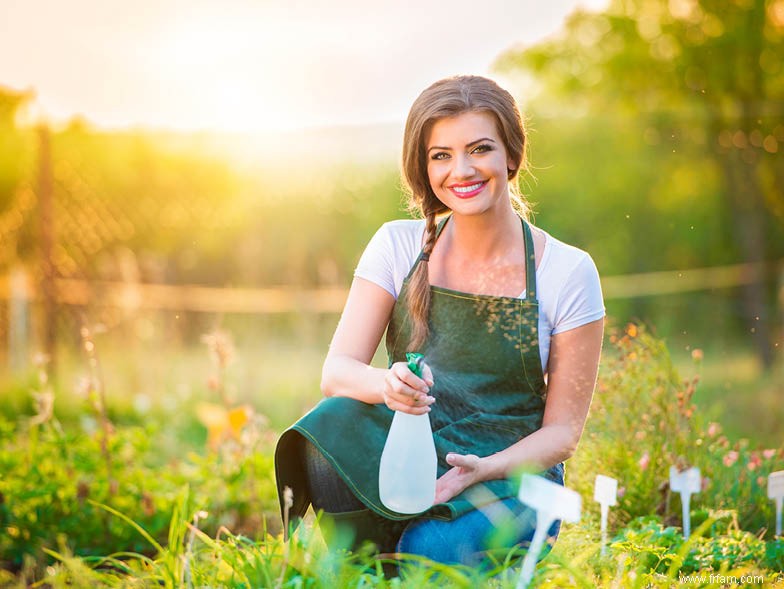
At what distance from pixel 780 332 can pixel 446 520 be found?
6775mm

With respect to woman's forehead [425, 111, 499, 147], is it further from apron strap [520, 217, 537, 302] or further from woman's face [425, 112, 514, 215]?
apron strap [520, 217, 537, 302]

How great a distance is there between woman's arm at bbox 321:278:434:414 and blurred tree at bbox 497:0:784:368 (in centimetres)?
597

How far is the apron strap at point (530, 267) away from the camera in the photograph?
7.12 ft

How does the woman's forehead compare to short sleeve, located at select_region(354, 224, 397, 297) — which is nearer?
the woman's forehead

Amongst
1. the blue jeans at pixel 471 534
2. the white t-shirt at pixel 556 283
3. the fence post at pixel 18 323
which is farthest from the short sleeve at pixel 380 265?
the fence post at pixel 18 323

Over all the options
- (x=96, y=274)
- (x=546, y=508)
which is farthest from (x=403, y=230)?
(x=96, y=274)

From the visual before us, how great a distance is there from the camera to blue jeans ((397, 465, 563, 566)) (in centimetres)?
191

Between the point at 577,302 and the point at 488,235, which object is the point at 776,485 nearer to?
the point at 577,302

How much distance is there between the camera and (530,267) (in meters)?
2.19

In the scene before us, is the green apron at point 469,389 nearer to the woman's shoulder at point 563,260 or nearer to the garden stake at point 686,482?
the woman's shoulder at point 563,260

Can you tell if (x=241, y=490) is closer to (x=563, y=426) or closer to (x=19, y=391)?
(x=563, y=426)

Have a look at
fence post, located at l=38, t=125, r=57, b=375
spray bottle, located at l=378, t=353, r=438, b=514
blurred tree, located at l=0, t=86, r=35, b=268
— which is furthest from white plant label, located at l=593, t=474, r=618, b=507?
blurred tree, located at l=0, t=86, r=35, b=268

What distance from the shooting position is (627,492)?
2.62m

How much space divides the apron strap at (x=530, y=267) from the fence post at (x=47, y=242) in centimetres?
389
